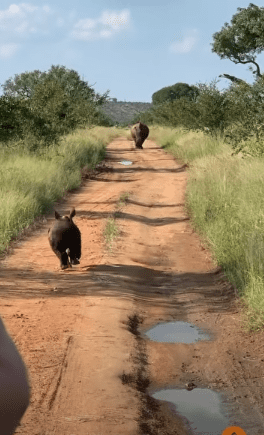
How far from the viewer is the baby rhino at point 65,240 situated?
330 inches

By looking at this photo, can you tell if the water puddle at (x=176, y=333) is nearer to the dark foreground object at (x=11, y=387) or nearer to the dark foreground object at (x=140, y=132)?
the dark foreground object at (x=11, y=387)

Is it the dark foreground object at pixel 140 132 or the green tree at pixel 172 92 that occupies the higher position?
the green tree at pixel 172 92

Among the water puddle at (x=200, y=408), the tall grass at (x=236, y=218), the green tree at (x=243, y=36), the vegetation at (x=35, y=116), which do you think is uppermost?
the green tree at (x=243, y=36)

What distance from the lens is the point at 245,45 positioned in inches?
1871

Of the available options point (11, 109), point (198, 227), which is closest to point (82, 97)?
point (11, 109)

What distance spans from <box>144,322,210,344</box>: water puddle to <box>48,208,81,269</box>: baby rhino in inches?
88.7

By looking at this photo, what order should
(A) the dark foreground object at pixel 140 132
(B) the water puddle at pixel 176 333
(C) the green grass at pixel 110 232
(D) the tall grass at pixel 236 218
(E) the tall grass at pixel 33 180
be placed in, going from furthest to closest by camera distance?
(A) the dark foreground object at pixel 140 132 → (E) the tall grass at pixel 33 180 → (C) the green grass at pixel 110 232 → (D) the tall grass at pixel 236 218 → (B) the water puddle at pixel 176 333

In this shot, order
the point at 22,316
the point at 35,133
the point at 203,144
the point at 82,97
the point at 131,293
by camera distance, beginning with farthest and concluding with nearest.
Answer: the point at 82,97 → the point at 203,144 → the point at 35,133 → the point at 131,293 → the point at 22,316

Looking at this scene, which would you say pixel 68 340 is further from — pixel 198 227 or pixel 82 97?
pixel 82 97

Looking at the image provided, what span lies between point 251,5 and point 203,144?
27.3m

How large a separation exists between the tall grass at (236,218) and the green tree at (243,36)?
1257 inches

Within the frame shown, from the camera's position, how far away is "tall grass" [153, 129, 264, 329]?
7.01 metres

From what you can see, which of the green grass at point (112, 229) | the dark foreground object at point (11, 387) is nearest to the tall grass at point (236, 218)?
the green grass at point (112, 229)

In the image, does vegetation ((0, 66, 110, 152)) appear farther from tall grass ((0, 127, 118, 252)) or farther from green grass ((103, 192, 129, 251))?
green grass ((103, 192, 129, 251))
